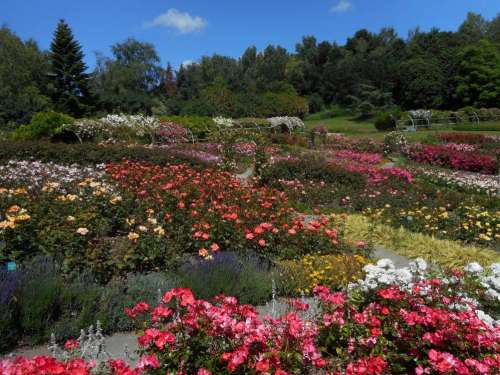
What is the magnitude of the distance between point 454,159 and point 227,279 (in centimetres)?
1448

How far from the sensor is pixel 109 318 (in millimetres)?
3508

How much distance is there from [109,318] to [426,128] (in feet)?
109

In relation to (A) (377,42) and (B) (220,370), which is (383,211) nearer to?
(B) (220,370)

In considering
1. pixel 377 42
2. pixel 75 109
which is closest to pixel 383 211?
pixel 75 109

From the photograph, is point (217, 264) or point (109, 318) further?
point (217, 264)

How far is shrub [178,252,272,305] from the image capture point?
4.02 m

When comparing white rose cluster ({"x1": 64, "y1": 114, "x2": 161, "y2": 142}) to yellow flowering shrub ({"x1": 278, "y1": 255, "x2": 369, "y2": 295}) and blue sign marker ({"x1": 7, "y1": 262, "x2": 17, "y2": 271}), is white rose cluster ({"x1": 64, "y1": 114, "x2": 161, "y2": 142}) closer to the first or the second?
blue sign marker ({"x1": 7, "y1": 262, "x2": 17, "y2": 271})

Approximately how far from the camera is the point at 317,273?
14.7 feet

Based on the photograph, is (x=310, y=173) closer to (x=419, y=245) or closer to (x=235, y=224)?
(x=419, y=245)

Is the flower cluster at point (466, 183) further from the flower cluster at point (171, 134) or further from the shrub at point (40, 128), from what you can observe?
the shrub at point (40, 128)

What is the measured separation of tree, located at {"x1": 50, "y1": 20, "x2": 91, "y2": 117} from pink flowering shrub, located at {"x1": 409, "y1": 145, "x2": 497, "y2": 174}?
1280 inches

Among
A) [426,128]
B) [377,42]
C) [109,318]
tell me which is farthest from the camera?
[377,42]

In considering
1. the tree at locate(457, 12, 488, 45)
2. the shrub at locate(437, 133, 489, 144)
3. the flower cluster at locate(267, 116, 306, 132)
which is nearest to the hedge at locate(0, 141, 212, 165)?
the flower cluster at locate(267, 116, 306, 132)

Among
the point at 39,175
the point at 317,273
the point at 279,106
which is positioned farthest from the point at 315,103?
the point at 317,273
